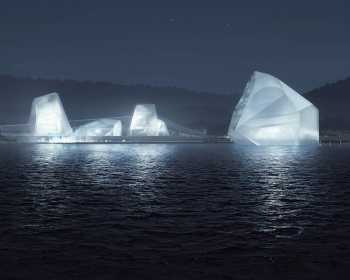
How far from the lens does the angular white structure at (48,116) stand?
180625 millimetres

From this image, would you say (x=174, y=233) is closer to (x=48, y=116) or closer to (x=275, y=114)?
(x=275, y=114)

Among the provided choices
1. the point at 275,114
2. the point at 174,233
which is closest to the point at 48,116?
the point at 275,114

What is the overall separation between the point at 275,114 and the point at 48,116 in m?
84.1

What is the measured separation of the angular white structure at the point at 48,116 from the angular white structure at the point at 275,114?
70.2 meters

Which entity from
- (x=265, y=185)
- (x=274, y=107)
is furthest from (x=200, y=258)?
(x=274, y=107)

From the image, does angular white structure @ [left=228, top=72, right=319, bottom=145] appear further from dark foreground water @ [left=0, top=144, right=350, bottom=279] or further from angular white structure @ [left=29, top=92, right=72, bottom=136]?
dark foreground water @ [left=0, top=144, right=350, bottom=279]

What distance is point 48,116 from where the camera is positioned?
18550 centimetres

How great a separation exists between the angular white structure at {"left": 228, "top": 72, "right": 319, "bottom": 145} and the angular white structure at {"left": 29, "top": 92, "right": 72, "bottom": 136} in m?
70.2

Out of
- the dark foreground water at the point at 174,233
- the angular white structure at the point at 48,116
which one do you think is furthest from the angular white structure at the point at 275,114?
the dark foreground water at the point at 174,233

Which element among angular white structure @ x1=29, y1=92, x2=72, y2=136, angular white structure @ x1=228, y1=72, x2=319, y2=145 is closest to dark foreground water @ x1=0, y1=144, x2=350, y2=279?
angular white structure @ x1=228, y1=72, x2=319, y2=145

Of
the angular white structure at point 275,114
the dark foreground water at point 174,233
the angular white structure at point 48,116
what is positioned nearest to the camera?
the dark foreground water at point 174,233

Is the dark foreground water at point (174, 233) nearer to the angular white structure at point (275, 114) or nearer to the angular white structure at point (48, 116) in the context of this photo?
the angular white structure at point (275, 114)

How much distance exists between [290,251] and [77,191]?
28063 mm

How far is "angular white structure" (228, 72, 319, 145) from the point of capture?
129 meters
